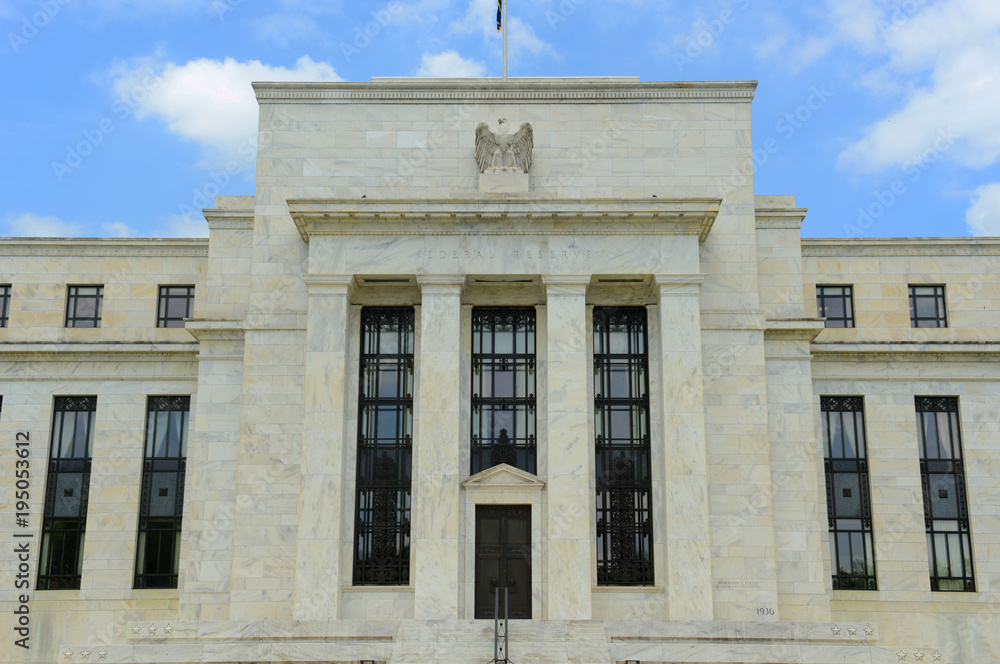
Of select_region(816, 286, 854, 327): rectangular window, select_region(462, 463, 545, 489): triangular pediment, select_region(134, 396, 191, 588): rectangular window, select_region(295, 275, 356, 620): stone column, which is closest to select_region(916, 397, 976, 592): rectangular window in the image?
select_region(816, 286, 854, 327): rectangular window

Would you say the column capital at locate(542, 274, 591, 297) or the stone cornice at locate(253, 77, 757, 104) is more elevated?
the stone cornice at locate(253, 77, 757, 104)

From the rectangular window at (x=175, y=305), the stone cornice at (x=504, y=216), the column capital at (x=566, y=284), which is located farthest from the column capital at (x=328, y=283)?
the rectangular window at (x=175, y=305)

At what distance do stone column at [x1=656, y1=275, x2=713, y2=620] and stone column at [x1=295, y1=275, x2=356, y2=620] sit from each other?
9.17m

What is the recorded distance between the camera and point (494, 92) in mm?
32219

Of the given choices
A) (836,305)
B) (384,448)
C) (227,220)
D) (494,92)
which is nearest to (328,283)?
(384,448)

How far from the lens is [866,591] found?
3169cm

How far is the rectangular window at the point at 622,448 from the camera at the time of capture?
29422 mm

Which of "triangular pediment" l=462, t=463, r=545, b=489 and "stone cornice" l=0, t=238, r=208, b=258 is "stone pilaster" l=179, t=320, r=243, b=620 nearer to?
"stone cornice" l=0, t=238, r=208, b=258

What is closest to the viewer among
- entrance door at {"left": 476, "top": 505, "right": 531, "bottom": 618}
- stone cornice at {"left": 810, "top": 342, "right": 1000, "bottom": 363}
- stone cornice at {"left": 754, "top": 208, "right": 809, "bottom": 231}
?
entrance door at {"left": 476, "top": 505, "right": 531, "bottom": 618}

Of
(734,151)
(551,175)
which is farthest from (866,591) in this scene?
(551,175)

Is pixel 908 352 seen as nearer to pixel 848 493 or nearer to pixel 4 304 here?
pixel 848 493

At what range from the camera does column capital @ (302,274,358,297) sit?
1167 inches

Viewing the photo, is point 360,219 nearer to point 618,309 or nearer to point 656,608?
point 618,309

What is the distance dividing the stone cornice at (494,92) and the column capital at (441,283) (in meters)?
6.29
